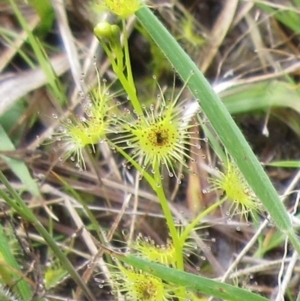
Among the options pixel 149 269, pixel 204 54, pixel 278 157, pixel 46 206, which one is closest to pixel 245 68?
pixel 204 54

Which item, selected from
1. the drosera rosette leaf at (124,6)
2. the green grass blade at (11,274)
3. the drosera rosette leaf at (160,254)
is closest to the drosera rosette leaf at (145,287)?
the drosera rosette leaf at (160,254)

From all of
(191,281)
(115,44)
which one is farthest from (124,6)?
(191,281)

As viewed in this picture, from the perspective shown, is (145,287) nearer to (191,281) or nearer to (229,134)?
(191,281)

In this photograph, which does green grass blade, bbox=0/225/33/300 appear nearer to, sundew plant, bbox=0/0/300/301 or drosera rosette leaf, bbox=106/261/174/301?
sundew plant, bbox=0/0/300/301

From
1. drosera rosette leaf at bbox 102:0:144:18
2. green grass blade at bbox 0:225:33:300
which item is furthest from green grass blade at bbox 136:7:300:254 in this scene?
green grass blade at bbox 0:225:33:300

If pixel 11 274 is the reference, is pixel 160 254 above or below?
above

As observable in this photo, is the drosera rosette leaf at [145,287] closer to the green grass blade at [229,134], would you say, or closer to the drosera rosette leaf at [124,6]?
the green grass blade at [229,134]
